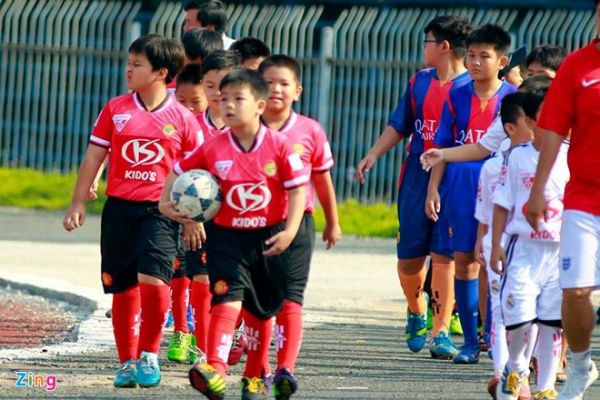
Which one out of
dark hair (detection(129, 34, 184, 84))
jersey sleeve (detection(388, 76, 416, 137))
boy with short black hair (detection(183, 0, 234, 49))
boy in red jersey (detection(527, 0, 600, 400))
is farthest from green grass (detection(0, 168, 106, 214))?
boy in red jersey (detection(527, 0, 600, 400))

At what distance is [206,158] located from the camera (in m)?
7.73

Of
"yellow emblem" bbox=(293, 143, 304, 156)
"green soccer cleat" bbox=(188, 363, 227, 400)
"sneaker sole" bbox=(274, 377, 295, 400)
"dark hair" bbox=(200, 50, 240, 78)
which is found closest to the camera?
"green soccer cleat" bbox=(188, 363, 227, 400)

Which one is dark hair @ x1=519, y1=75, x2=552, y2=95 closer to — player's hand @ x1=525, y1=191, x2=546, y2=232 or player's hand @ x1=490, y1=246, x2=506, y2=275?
player's hand @ x1=490, y1=246, x2=506, y2=275

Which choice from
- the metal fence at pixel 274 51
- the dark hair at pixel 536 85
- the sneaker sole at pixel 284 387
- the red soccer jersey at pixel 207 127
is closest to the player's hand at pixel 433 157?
the dark hair at pixel 536 85

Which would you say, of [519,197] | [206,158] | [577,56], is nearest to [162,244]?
[206,158]

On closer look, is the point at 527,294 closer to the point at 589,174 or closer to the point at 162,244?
the point at 589,174

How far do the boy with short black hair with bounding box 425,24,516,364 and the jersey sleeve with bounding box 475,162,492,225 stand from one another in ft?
2.52

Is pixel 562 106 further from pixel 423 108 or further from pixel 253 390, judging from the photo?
pixel 423 108

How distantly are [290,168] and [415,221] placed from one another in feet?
9.26

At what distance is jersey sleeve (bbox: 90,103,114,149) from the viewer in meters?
8.51

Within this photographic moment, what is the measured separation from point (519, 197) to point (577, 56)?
83cm

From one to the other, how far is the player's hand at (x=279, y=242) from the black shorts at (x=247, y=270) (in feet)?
0.23

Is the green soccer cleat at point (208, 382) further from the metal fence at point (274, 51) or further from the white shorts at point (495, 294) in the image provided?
the metal fence at point (274, 51)

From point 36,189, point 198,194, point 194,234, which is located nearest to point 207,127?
point 194,234
